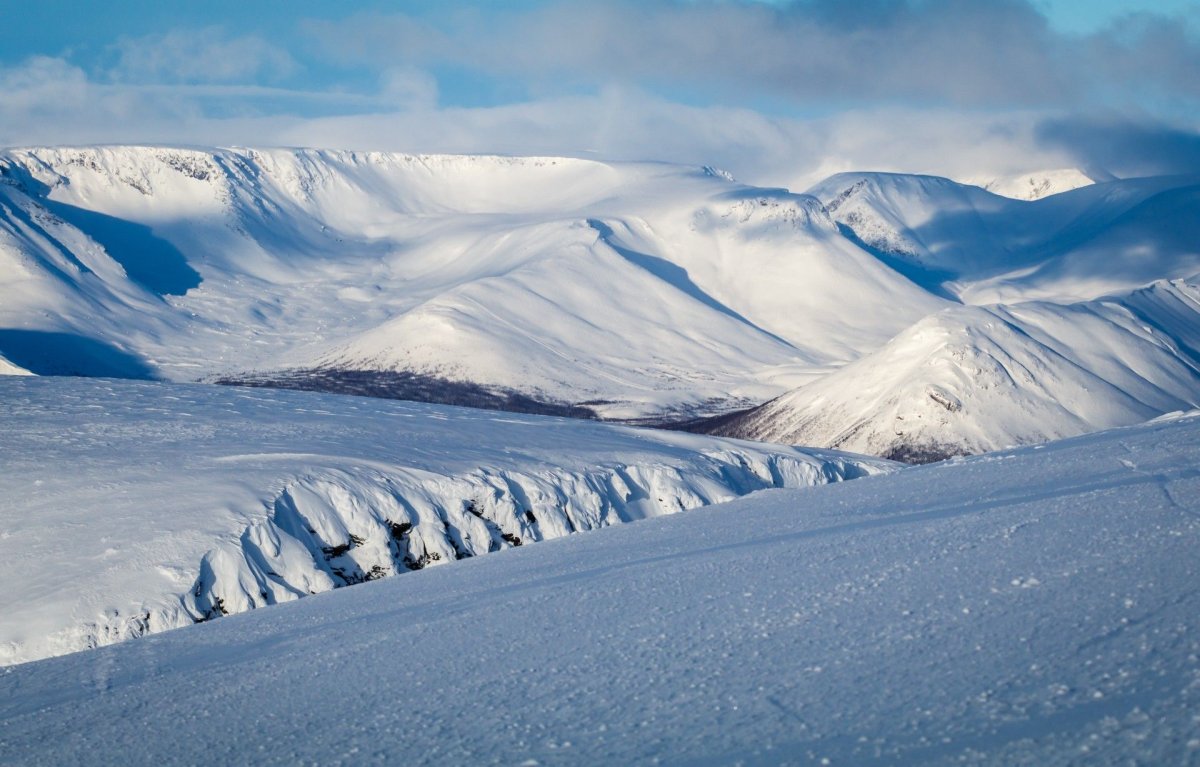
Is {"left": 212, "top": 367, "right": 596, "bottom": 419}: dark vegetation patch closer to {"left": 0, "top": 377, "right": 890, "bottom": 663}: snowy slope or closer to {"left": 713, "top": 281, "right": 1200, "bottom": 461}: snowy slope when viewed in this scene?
{"left": 713, "top": 281, "right": 1200, "bottom": 461}: snowy slope

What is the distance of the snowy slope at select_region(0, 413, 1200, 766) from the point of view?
1158 centimetres

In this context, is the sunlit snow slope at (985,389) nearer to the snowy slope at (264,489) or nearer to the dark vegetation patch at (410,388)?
the dark vegetation patch at (410,388)

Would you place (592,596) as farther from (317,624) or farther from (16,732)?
(16,732)

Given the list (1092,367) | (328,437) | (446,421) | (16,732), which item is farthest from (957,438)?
(16,732)

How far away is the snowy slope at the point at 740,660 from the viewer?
1158 centimetres

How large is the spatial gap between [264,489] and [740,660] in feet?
78.0

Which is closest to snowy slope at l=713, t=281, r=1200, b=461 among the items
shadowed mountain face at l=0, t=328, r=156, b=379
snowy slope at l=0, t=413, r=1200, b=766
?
snowy slope at l=0, t=413, r=1200, b=766

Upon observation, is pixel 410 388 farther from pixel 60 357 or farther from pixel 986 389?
pixel 986 389

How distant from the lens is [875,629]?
594 inches

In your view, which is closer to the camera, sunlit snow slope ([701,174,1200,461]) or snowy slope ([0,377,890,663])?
snowy slope ([0,377,890,663])

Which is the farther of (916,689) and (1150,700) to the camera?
(916,689)

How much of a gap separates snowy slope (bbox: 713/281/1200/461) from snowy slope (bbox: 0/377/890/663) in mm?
62857

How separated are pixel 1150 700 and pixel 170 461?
32.7m

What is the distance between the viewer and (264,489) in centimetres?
3484
